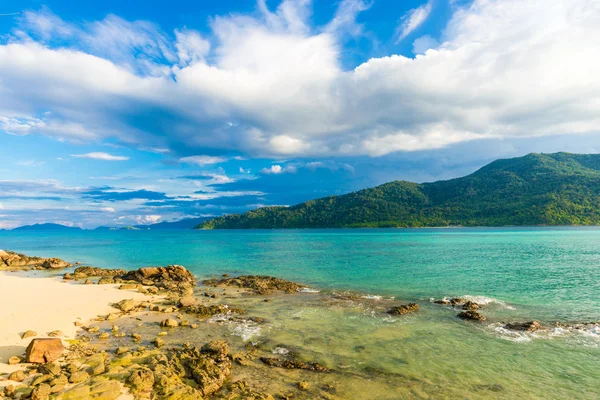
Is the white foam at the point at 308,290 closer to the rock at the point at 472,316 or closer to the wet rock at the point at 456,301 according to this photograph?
the wet rock at the point at 456,301

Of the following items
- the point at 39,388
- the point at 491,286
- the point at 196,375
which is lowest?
the point at 491,286

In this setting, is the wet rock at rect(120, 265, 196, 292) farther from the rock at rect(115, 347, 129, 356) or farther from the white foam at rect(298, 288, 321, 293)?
the rock at rect(115, 347, 129, 356)

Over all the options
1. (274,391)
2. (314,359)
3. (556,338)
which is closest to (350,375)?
(314,359)

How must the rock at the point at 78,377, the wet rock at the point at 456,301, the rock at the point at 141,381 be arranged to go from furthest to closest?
the wet rock at the point at 456,301
the rock at the point at 78,377
the rock at the point at 141,381

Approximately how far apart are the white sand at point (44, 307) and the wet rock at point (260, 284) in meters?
11.4

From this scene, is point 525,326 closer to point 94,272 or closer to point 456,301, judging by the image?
point 456,301

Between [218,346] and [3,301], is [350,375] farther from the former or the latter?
[3,301]

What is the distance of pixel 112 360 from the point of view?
16.2 m

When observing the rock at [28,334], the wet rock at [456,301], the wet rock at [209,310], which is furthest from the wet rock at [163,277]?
the wet rock at [456,301]

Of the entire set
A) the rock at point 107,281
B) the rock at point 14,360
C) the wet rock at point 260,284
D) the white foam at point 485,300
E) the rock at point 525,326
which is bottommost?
the white foam at point 485,300

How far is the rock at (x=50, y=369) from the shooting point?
14.4 meters

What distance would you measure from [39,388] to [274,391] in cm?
982

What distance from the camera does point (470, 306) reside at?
94.4 ft

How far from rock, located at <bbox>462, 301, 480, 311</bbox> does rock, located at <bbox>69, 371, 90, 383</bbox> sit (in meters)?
29.5
